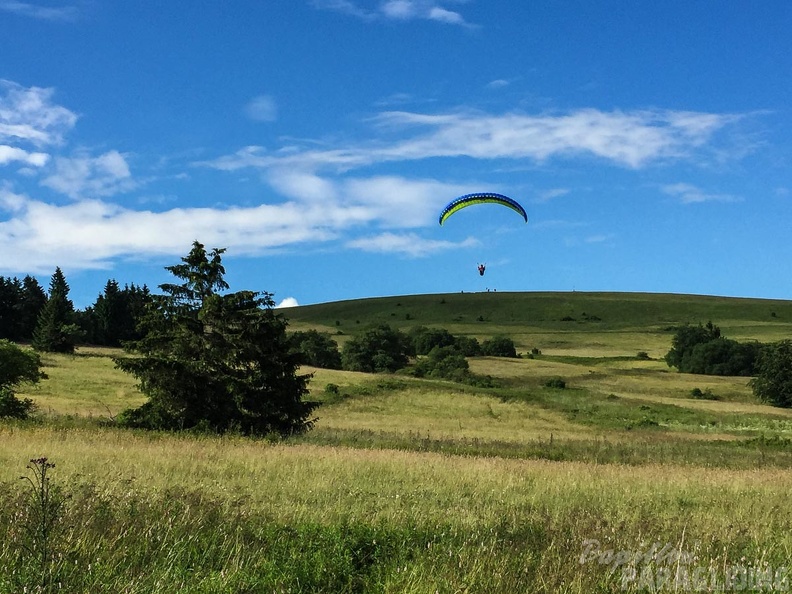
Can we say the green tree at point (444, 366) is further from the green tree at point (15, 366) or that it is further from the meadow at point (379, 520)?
the meadow at point (379, 520)

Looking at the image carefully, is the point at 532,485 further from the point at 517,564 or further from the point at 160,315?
the point at 160,315

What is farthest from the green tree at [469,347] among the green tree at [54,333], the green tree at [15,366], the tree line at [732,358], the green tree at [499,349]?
the green tree at [15,366]

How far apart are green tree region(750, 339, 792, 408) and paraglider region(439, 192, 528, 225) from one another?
49.5m

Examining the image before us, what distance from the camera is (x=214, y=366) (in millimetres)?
30203

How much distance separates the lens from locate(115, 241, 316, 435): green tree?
29.3 meters

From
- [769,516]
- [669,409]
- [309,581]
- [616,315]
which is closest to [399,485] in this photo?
[769,516]

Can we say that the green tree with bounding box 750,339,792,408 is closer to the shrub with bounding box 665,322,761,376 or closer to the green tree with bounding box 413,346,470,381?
the shrub with bounding box 665,322,761,376

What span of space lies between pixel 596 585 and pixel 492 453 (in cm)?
1845

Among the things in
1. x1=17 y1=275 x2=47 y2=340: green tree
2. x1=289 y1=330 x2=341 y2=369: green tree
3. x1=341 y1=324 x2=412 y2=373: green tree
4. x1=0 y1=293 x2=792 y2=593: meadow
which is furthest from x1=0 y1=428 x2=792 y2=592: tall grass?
x1=17 y1=275 x2=47 y2=340: green tree

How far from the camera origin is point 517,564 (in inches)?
264

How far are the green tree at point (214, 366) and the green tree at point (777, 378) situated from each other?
6606cm

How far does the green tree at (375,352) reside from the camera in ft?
338

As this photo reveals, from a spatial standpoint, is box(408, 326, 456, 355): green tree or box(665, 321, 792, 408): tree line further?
box(408, 326, 456, 355): green tree

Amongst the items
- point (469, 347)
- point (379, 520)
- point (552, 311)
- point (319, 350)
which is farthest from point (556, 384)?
point (552, 311)
